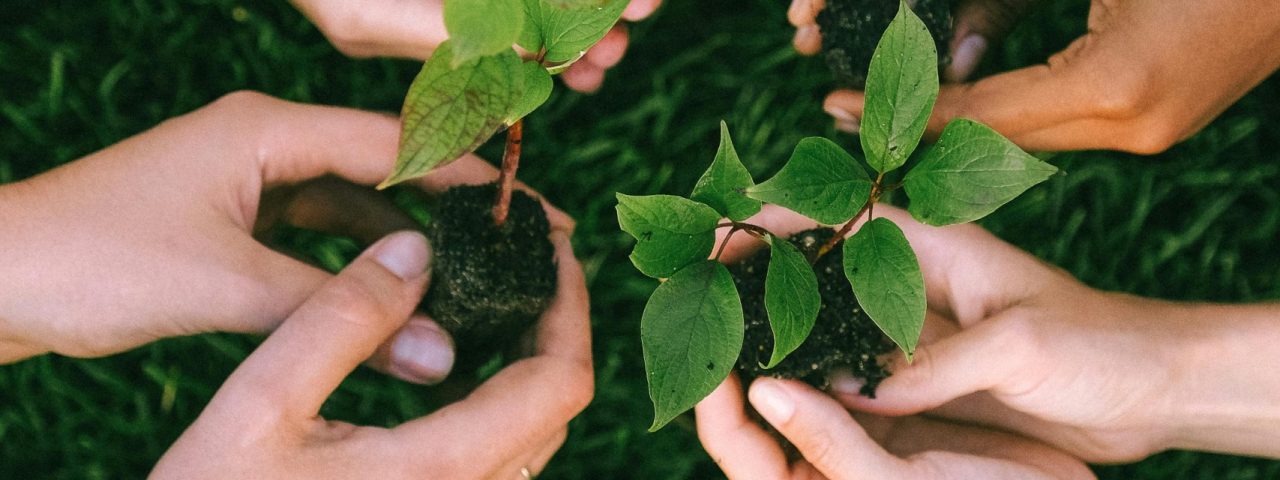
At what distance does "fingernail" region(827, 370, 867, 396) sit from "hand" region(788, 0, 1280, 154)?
357 millimetres

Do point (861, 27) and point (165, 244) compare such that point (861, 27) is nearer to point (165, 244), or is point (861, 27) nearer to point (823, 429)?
point (823, 429)

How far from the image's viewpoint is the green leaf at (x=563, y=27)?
2.04ft

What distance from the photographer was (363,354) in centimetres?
96

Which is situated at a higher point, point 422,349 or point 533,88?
point 533,88

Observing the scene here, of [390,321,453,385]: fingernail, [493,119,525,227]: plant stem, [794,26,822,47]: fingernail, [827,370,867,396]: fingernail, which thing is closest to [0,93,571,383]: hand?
[390,321,453,385]: fingernail

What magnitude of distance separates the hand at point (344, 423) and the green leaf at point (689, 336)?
0.36m

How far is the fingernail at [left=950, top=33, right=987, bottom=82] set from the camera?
1.28m

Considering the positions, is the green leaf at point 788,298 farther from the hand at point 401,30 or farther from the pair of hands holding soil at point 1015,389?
the hand at point 401,30

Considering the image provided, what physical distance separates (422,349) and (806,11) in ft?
2.20

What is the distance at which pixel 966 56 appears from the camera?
1.29 meters

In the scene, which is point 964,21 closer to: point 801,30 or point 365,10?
point 801,30

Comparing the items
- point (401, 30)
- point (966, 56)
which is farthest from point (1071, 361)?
point (401, 30)

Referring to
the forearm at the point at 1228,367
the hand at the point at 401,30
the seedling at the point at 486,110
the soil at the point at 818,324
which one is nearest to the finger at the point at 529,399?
the seedling at the point at 486,110

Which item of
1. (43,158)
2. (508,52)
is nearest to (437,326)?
(508,52)
